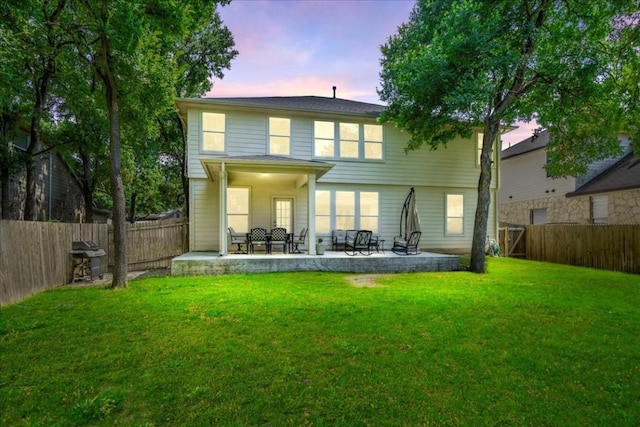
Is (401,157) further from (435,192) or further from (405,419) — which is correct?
(405,419)

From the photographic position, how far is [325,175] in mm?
12062

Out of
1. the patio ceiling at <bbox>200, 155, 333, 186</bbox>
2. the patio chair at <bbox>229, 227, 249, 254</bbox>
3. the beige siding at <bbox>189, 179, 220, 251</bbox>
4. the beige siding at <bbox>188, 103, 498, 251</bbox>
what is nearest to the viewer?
the patio ceiling at <bbox>200, 155, 333, 186</bbox>

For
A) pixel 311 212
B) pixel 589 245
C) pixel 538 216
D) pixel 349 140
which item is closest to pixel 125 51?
pixel 311 212

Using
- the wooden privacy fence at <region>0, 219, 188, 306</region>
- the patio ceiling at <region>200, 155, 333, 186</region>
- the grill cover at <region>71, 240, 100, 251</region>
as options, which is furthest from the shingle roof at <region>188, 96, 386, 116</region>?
the grill cover at <region>71, 240, 100, 251</region>

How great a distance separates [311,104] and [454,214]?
782 cm

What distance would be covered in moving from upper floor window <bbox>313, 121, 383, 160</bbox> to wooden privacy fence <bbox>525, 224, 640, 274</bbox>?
770cm

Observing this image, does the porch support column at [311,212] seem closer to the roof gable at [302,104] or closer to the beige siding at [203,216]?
the roof gable at [302,104]

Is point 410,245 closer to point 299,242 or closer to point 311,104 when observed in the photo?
point 299,242

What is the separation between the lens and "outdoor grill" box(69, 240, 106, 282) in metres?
7.98

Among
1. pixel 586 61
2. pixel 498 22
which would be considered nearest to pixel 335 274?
pixel 498 22

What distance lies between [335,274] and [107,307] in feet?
18.1

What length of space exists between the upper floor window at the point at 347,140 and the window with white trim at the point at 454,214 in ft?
12.3

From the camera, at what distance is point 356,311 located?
5.27 m

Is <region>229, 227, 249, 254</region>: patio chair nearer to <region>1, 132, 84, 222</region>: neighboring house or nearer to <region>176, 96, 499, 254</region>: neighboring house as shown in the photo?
<region>176, 96, 499, 254</region>: neighboring house
